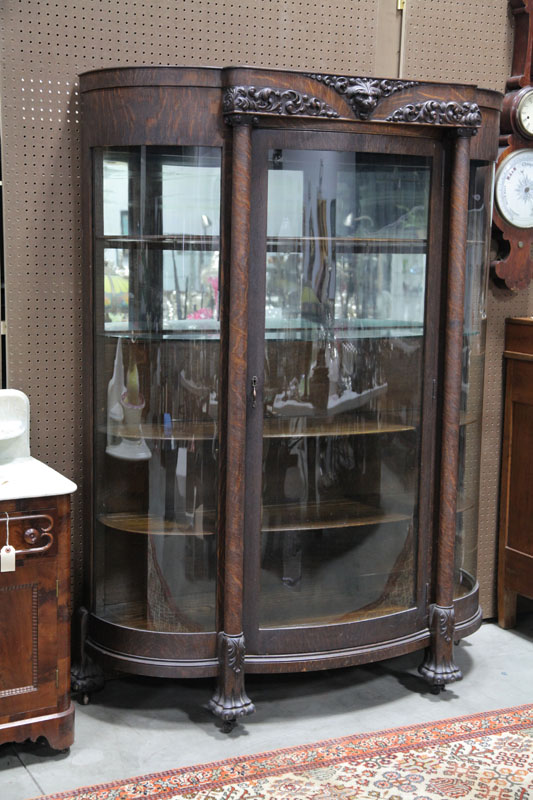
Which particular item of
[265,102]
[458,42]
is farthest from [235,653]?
[458,42]

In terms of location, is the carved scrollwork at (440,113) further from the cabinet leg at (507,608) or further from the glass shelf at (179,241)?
the cabinet leg at (507,608)

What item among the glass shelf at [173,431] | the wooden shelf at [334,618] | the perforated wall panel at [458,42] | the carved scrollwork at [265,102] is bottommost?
the wooden shelf at [334,618]

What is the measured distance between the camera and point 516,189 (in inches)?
160

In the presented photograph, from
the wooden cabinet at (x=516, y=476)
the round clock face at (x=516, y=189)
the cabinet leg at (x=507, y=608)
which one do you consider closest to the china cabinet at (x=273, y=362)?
the round clock face at (x=516, y=189)

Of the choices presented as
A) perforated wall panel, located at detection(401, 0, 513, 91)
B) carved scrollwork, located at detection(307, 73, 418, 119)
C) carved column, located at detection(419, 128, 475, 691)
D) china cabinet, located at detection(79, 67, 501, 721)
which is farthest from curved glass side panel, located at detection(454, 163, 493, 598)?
perforated wall panel, located at detection(401, 0, 513, 91)

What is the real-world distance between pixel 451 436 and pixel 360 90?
124 centimetres

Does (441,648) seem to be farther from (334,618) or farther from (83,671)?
(83,671)

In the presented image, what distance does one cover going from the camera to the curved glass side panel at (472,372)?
3.55 meters

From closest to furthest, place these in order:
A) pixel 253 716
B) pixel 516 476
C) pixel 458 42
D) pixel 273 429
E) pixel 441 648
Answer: pixel 273 429, pixel 253 716, pixel 441 648, pixel 458 42, pixel 516 476

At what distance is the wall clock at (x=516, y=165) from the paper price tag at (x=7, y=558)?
92.1 inches

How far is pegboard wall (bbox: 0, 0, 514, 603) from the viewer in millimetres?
3320

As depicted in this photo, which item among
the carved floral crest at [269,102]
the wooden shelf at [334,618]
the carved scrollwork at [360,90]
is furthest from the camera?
the wooden shelf at [334,618]

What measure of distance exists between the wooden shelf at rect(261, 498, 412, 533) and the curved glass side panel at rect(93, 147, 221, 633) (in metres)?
0.22

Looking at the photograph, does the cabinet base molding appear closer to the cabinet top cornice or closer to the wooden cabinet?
the cabinet top cornice
